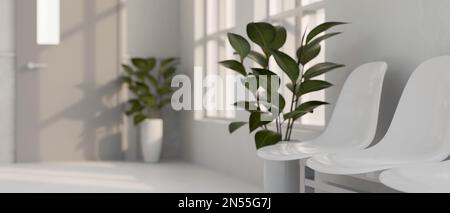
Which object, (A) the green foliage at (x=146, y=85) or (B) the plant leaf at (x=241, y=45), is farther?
(A) the green foliage at (x=146, y=85)

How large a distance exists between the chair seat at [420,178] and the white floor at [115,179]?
205 cm

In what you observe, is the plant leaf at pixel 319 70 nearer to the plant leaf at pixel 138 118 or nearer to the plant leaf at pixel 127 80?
the plant leaf at pixel 138 118

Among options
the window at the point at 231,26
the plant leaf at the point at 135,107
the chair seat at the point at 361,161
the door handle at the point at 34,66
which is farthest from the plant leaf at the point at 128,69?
the chair seat at the point at 361,161

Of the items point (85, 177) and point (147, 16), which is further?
point (147, 16)

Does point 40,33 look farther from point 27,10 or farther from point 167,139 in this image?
point 167,139

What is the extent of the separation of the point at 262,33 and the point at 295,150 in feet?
2.31

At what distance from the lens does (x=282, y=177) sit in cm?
288

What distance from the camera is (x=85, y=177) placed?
14.6 ft

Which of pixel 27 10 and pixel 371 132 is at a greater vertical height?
pixel 27 10

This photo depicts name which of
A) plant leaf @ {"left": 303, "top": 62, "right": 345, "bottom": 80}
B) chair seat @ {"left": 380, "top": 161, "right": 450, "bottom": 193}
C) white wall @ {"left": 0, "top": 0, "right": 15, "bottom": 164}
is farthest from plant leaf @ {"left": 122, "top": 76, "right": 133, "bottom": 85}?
chair seat @ {"left": 380, "top": 161, "right": 450, "bottom": 193}

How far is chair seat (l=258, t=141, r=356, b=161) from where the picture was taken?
2373 mm

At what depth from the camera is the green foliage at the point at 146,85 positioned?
5543mm
